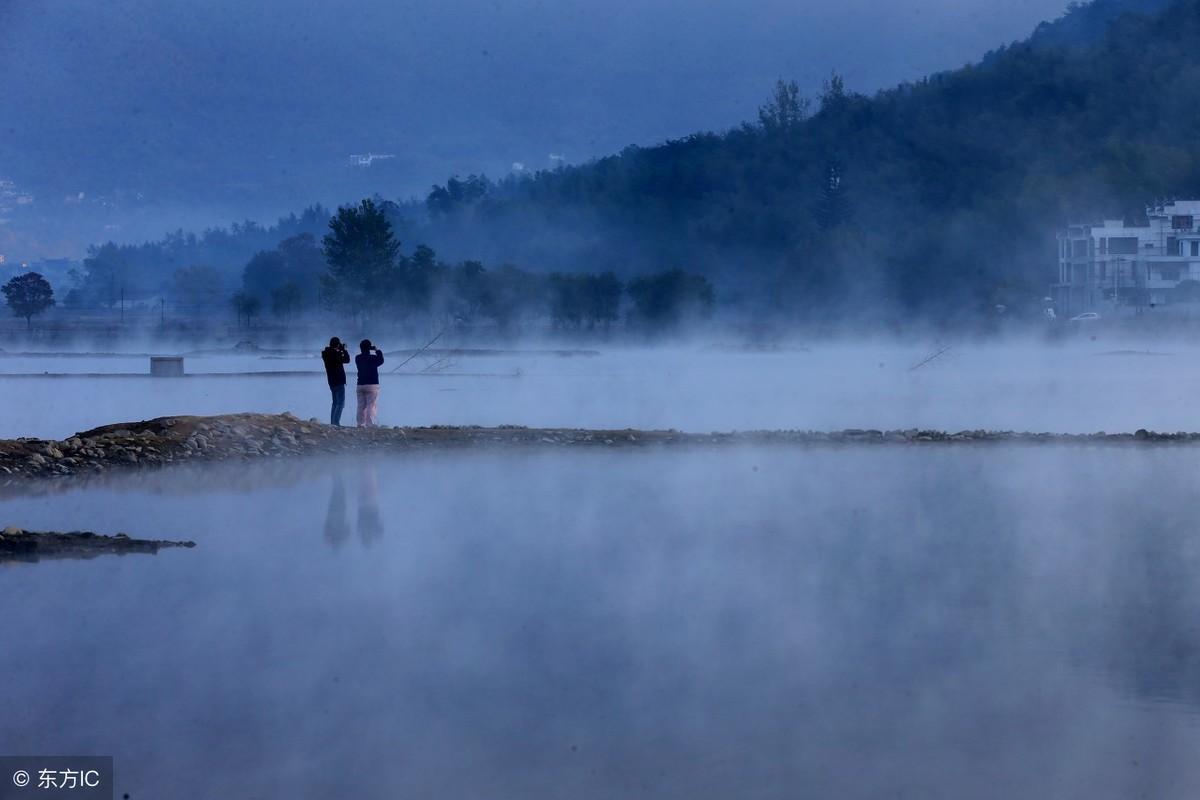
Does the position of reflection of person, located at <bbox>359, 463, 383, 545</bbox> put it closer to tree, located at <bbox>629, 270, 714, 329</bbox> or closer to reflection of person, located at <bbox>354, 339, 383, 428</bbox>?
reflection of person, located at <bbox>354, 339, 383, 428</bbox>

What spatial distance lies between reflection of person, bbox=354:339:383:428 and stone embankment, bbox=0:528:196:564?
9.62 meters

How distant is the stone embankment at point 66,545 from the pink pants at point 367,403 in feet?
32.1

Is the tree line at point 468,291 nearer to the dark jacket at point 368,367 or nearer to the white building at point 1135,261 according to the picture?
the white building at point 1135,261

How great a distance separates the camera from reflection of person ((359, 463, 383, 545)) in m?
13.0

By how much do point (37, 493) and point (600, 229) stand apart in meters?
136

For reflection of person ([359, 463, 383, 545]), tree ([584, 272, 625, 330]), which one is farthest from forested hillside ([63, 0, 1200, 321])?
reflection of person ([359, 463, 383, 545])

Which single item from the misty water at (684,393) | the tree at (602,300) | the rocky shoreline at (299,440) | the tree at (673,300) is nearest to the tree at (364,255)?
the tree at (602,300)

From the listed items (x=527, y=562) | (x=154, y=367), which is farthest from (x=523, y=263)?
(x=527, y=562)

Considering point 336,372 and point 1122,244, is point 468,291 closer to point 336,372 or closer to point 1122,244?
point 1122,244

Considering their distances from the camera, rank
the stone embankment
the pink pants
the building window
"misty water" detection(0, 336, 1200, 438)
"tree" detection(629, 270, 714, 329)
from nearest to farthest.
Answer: the stone embankment
the pink pants
"misty water" detection(0, 336, 1200, 438)
the building window
"tree" detection(629, 270, 714, 329)

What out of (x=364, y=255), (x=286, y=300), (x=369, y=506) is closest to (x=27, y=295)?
(x=286, y=300)

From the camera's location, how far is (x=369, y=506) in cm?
1484

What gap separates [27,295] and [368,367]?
96071 millimetres

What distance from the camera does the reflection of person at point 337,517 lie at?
1275 cm
